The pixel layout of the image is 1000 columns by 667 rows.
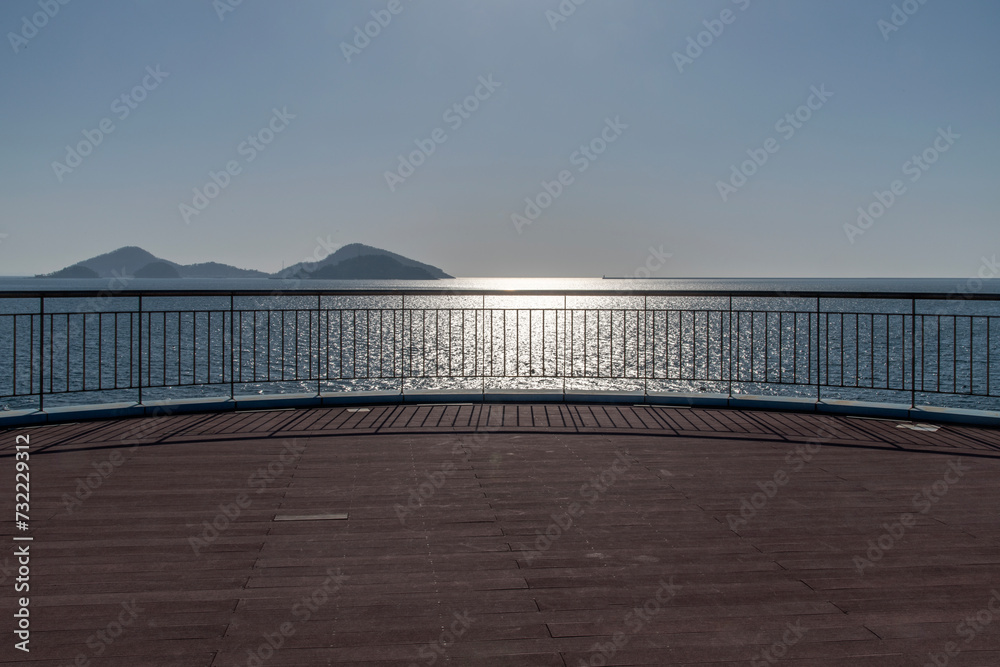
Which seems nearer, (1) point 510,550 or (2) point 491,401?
(1) point 510,550

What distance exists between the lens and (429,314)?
8094cm

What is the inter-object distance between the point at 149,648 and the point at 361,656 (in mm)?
758

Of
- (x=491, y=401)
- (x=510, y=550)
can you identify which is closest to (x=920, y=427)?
(x=491, y=401)

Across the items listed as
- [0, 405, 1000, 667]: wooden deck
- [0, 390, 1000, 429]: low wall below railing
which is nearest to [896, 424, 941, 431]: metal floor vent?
[0, 390, 1000, 429]: low wall below railing

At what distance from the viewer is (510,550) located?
3.39 meters

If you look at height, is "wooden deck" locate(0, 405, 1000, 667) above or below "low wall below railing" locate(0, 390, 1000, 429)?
below

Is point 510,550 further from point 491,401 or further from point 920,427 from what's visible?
point 920,427

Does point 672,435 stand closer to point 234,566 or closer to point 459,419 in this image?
point 459,419

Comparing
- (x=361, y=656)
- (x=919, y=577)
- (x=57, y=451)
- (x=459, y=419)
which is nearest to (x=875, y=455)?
(x=919, y=577)

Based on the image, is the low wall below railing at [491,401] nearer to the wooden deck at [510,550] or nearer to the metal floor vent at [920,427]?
the metal floor vent at [920,427]

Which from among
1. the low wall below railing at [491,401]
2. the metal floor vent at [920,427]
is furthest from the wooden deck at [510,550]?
the low wall below railing at [491,401]

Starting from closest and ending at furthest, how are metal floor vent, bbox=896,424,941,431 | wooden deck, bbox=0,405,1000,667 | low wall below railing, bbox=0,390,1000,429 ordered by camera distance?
wooden deck, bbox=0,405,1000,667 → metal floor vent, bbox=896,424,941,431 → low wall below railing, bbox=0,390,1000,429

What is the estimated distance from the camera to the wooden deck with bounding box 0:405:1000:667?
2490mm

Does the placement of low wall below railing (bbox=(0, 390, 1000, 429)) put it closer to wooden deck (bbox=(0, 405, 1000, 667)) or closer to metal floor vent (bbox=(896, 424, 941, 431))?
metal floor vent (bbox=(896, 424, 941, 431))
